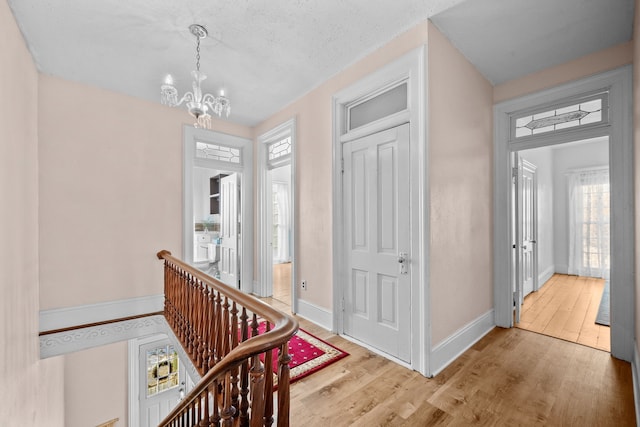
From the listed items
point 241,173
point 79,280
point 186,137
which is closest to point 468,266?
point 241,173

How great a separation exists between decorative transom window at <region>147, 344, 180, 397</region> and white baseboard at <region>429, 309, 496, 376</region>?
3781 mm

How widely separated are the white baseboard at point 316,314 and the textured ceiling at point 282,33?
2.72 metres

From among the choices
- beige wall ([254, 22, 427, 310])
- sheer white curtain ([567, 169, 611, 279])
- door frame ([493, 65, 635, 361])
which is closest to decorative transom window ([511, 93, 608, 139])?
door frame ([493, 65, 635, 361])

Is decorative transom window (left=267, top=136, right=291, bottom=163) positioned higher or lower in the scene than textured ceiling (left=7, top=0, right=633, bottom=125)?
lower

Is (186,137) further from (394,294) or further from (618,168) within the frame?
(618,168)

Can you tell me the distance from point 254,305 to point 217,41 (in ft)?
7.94

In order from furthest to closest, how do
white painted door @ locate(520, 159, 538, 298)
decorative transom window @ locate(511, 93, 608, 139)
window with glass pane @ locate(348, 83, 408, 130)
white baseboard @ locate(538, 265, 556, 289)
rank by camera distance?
white baseboard @ locate(538, 265, 556, 289), white painted door @ locate(520, 159, 538, 298), decorative transom window @ locate(511, 93, 608, 139), window with glass pane @ locate(348, 83, 408, 130)

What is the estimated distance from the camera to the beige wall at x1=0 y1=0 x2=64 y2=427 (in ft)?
6.86

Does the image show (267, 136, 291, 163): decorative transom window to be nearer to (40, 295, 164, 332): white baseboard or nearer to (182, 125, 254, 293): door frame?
(182, 125, 254, 293): door frame

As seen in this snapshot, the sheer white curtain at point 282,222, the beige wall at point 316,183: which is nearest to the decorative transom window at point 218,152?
the beige wall at point 316,183

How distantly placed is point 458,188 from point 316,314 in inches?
83.2

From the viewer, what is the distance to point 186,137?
13.3 ft

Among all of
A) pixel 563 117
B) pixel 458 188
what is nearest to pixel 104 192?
pixel 458 188

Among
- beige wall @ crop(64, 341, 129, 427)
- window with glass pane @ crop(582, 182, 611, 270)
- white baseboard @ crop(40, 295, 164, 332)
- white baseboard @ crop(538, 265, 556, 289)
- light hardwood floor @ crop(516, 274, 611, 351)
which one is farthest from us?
window with glass pane @ crop(582, 182, 611, 270)
